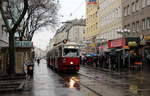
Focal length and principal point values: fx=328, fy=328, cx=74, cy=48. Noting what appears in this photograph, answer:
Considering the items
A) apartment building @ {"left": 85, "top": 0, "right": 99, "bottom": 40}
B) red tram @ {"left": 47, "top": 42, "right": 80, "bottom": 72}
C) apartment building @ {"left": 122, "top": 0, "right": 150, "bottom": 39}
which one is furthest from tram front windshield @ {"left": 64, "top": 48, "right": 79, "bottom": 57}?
apartment building @ {"left": 85, "top": 0, "right": 99, "bottom": 40}

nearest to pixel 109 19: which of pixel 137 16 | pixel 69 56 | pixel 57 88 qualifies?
pixel 137 16

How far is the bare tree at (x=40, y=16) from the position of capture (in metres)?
37.1

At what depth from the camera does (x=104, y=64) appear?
48.0m

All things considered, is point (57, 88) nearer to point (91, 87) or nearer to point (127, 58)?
point (91, 87)

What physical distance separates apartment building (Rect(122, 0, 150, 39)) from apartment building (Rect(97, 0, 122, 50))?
359 centimetres

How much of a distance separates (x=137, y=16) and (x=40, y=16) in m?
14.2

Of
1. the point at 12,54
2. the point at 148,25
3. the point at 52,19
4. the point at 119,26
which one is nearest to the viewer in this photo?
the point at 12,54

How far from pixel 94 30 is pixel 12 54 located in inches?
2235

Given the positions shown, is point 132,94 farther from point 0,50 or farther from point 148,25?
point 148,25

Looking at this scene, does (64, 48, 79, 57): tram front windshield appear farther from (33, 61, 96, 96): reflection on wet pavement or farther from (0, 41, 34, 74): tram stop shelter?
(33, 61, 96, 96): reflection on wet pavement

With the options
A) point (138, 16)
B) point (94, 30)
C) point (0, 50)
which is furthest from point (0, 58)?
point (94, 30)

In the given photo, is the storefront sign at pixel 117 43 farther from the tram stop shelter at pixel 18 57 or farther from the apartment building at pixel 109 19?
the tram stop shelter at pixel 18 57

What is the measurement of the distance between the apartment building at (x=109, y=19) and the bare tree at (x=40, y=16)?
14.8 m

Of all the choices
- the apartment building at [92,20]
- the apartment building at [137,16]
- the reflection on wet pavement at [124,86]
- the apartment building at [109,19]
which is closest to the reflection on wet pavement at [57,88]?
the reflection on wet pavement at [124,86]
